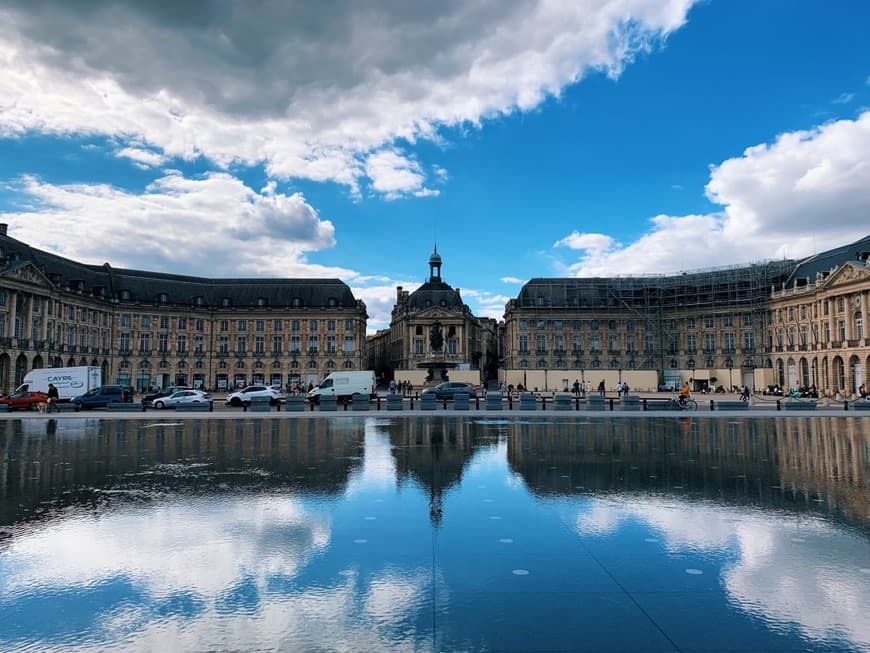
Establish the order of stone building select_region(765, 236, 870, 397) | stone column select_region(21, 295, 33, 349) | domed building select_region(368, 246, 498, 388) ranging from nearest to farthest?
stone building select_region(765, 236, 870, 397) → stone column select_region(21, 295, 33, 349) → domed building select_region(368, 246, 498, 388)

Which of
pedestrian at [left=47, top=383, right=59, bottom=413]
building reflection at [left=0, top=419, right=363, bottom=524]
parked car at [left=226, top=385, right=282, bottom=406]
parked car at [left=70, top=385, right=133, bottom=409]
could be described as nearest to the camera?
building reflection at [left=0, top=419, right=363, bottom=524]

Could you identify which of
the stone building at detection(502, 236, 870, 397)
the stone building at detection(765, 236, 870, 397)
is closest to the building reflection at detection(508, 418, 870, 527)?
the stone building at detection(502, 236, 870, 397)

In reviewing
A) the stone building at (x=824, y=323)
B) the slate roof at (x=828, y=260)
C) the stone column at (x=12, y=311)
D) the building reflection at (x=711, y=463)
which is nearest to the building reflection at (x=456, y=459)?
the building reflection at (x=711, y=463)

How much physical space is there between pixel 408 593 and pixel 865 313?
73.8 meters

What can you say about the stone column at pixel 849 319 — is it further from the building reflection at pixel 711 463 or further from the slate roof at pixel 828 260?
the building reflection at pixel 711 463

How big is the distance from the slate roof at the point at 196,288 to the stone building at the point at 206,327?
0.53 feet

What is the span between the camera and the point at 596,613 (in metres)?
5.83

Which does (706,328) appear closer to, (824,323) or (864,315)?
(824,323)

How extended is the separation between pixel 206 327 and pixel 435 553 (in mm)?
93284

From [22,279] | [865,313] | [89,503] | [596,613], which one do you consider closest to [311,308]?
[22,279]

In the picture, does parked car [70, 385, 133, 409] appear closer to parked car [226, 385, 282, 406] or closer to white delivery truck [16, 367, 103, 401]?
white delivery truck [16, 367, 103, 401]

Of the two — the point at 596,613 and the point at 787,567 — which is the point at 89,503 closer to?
the point at 596,613

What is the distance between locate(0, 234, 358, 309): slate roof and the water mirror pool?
3101 inches

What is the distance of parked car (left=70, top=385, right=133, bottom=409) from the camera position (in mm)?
39000
